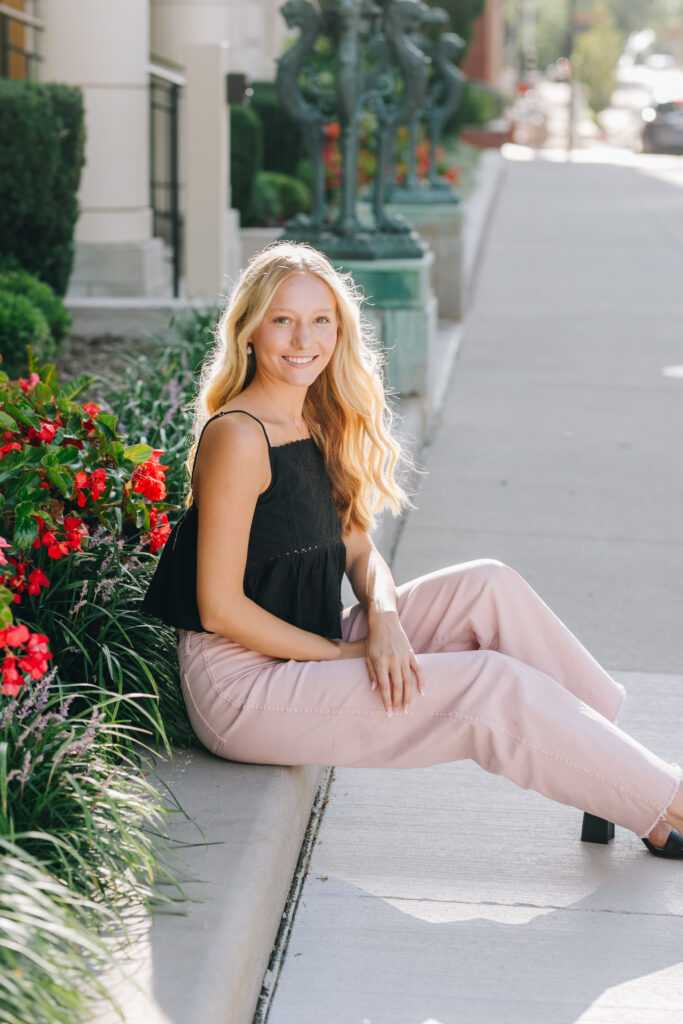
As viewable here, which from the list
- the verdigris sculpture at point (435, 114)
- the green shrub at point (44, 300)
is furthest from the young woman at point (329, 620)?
the verdigris sculpture at point (435, 114)

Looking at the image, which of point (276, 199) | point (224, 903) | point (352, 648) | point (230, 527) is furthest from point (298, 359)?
point (276, 199)

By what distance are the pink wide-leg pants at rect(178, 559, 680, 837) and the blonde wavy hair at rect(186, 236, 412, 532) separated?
19.1 inches

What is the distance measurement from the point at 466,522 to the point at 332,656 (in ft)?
9.71

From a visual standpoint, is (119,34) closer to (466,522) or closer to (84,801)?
(466,522)

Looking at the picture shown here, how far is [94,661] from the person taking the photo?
3.45m

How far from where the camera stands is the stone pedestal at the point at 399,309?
766 cm

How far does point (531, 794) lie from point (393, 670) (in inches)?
32.9

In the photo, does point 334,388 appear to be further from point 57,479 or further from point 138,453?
point 57,479

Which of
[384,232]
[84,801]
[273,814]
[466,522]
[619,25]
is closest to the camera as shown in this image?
[84,801]

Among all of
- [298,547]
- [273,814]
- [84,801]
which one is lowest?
[273,814]

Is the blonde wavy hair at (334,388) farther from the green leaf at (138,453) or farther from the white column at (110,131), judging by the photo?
the white column at (110,131)

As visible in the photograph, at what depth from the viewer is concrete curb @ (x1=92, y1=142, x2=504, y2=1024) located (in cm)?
240

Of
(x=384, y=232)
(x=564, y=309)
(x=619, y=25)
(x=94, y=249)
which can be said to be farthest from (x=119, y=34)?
(x=619, y=25)

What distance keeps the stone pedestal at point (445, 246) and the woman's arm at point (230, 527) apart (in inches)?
333
